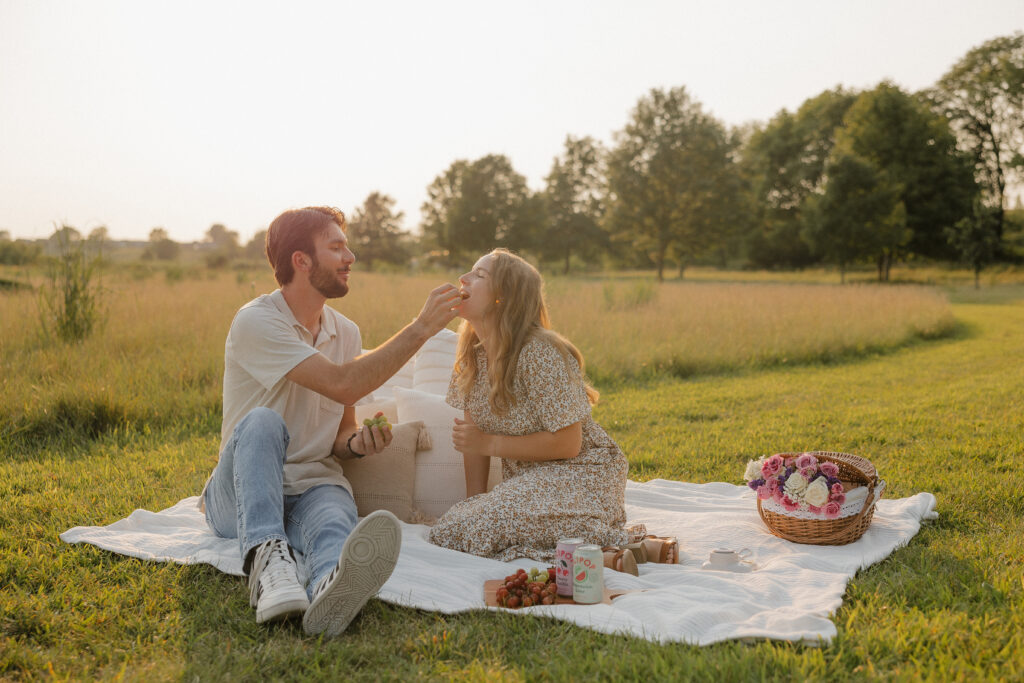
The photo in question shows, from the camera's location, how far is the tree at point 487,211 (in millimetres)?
48344

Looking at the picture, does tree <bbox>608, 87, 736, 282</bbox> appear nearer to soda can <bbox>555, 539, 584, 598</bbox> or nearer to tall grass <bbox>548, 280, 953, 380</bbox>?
tall grass <bbox>548, 280, 953, 380</bbox>

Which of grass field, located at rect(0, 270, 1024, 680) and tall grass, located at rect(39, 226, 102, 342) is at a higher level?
tall grass, located at rect(39, 226, 102, 342)

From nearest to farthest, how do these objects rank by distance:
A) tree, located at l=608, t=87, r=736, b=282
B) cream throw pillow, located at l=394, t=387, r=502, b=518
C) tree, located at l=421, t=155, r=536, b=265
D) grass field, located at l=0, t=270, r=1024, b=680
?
grass field, located at l=0, t=270, r=1024, b=680 → cream throw pillow, located at l=394, t=387, r=502, b=518 → tree, located at l=608, t=87, r=736, b=282 → tree, located at l=421, t=155, r=536, b=265

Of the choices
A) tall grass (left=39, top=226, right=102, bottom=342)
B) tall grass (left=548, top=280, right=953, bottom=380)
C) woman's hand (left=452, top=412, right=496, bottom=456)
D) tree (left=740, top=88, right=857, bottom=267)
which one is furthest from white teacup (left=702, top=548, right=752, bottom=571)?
tree (left=740, top=88, right=857, bottom=267)

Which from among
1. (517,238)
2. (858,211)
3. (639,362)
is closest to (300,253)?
(639,362)

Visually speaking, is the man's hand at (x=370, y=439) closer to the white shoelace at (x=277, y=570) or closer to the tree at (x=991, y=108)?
the white shoelace at (x=277, y=570)

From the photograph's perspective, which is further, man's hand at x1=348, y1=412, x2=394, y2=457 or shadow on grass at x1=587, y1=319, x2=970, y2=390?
shadow on grass at x1=587, y1=319, x2=970, y2=390

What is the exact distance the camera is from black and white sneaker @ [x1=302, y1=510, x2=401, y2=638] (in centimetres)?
258

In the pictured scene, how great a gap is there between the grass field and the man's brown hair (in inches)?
56.4

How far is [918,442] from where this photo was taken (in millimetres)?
6031

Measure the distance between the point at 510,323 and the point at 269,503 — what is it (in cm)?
137

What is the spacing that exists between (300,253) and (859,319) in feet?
40.6

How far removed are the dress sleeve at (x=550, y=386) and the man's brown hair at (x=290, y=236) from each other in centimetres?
116

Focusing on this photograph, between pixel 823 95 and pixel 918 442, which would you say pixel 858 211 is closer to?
pixel 823 95
